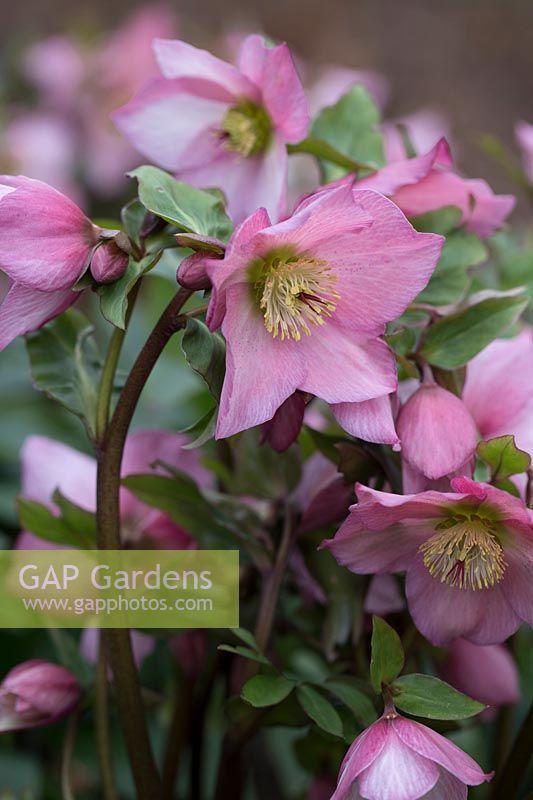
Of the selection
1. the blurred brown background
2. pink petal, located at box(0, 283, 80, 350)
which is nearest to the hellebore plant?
pink petal, located at box(0, 283, 80, 350)

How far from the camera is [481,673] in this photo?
673 mm

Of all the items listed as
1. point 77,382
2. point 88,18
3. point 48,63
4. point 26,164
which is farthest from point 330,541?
point 88,18

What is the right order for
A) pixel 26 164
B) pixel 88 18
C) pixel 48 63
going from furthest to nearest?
pixel 88 18, pixel 48 63, pixel 26 164

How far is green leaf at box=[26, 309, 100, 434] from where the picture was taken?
55 centimetres

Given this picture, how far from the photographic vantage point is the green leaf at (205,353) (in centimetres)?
48

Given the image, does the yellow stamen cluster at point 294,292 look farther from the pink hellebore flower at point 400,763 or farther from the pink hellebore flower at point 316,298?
the pink hellebore flower at point 400,763

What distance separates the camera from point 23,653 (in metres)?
0.89

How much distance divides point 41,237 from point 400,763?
288 mm

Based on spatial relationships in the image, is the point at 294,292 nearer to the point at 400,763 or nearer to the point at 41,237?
the point at 41,237

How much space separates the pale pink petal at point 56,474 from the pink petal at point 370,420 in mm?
240

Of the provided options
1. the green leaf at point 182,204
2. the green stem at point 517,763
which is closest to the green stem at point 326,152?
the green leaf at point 182,204

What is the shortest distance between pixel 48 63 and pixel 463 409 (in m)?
1.31

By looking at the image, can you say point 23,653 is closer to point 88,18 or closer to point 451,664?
point 451,664

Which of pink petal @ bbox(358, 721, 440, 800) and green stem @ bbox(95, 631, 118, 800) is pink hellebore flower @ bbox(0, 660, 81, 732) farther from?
pink petal @ bbox(358, 721, 440, 800)
